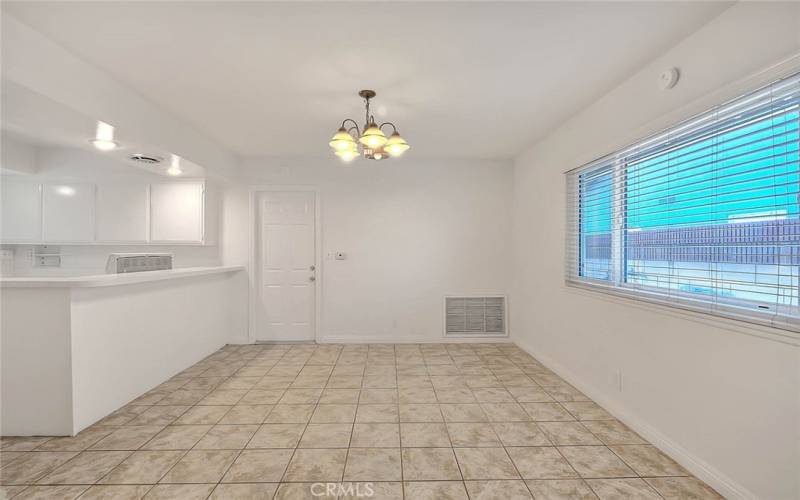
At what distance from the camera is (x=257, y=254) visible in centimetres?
477

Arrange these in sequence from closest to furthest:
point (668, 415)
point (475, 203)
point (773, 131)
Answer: point (773, 131)
point (668, 415)
point (475, 203)

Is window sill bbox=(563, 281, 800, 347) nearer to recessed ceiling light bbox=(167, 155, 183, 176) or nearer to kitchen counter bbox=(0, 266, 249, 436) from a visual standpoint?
kitchen counter bbox=(0, 266, 249, 436)

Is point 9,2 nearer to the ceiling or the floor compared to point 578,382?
nearer to the ceiling

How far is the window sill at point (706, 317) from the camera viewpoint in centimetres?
152

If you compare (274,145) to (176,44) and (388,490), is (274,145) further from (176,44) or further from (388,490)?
(388,490)

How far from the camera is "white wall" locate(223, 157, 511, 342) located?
15.6 feet

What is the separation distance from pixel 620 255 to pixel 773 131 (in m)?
1.25

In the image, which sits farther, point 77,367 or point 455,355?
point 455,355

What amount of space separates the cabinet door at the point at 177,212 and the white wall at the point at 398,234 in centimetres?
59

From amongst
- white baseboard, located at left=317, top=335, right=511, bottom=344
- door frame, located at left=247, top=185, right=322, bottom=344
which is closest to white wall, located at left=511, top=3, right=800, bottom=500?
white baseboard, located at left=317, top=335, right=511, bottom=344

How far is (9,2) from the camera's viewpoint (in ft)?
5.72

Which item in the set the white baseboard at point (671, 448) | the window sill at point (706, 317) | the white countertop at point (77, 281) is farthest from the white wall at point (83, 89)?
the white baseboard at point (671, 448)

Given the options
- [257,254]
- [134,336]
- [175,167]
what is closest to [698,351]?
[134,336]

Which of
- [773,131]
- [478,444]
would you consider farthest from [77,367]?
[773,131]
